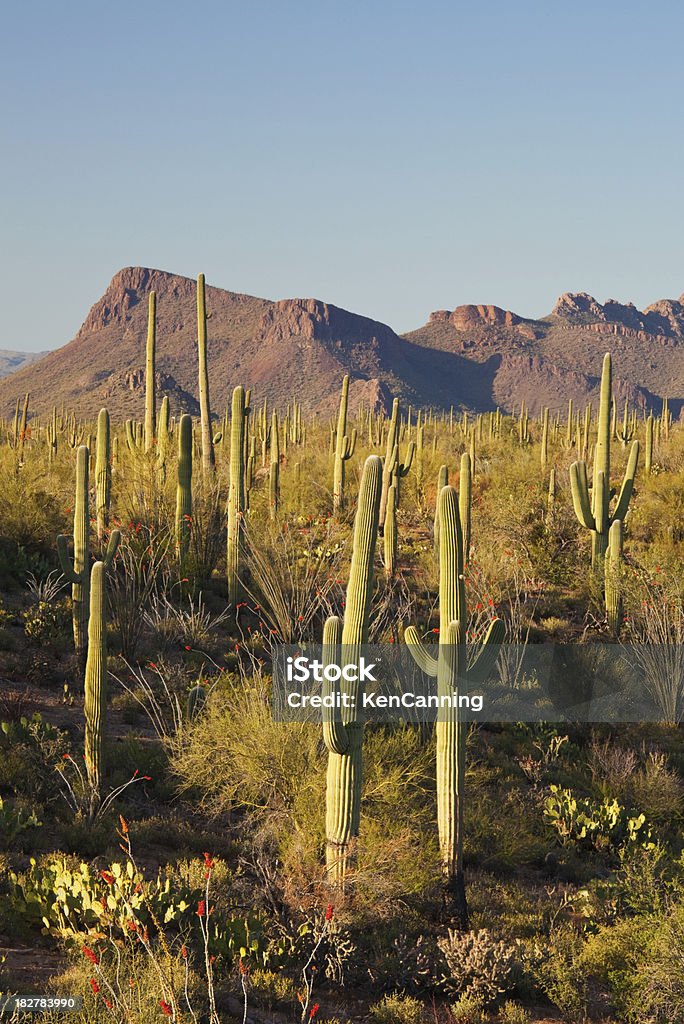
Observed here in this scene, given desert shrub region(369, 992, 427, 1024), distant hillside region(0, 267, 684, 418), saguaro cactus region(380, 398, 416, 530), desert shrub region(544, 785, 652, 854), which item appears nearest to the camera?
desert shrub region(369, 992, 427, 1024)

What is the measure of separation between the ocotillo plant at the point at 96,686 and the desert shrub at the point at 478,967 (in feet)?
9.65

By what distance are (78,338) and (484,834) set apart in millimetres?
102918

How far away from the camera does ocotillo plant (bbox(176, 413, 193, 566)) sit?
1220 centimetres

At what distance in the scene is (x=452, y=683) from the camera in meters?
6.57

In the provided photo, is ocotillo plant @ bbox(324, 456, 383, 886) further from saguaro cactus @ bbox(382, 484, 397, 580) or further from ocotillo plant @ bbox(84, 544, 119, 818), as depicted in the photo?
saguaro cactus @ bbox(382, 484, 397, 580)

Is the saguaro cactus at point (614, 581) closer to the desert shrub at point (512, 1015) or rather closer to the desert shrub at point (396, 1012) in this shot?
the desert shrub at point (512, 1015)

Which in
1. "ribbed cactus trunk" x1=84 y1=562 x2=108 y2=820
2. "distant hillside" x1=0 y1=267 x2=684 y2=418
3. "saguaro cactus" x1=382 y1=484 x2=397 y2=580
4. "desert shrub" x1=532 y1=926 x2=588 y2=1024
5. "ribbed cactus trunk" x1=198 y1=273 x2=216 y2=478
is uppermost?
"distant hillside" x1=0 y1=267 x2=684 y2=418

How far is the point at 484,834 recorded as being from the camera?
7.43 m

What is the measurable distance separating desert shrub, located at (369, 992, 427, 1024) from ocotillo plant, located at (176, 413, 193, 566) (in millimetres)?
7686

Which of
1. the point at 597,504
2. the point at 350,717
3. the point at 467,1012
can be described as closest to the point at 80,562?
the point at 350,717

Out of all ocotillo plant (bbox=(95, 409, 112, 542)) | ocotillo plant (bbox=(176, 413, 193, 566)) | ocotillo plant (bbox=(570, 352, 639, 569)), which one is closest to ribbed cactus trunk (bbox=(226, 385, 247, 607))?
ocotillo plant (bbox=(176, 413, 193, 566))

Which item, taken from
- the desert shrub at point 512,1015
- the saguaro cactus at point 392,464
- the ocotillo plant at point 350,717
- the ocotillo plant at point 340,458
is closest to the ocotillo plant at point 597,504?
the saguaro cactus at point 392,464

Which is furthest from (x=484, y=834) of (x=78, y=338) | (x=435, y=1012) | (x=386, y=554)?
(x=78, y=338)

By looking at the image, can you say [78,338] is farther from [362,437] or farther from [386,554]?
[386,554]
